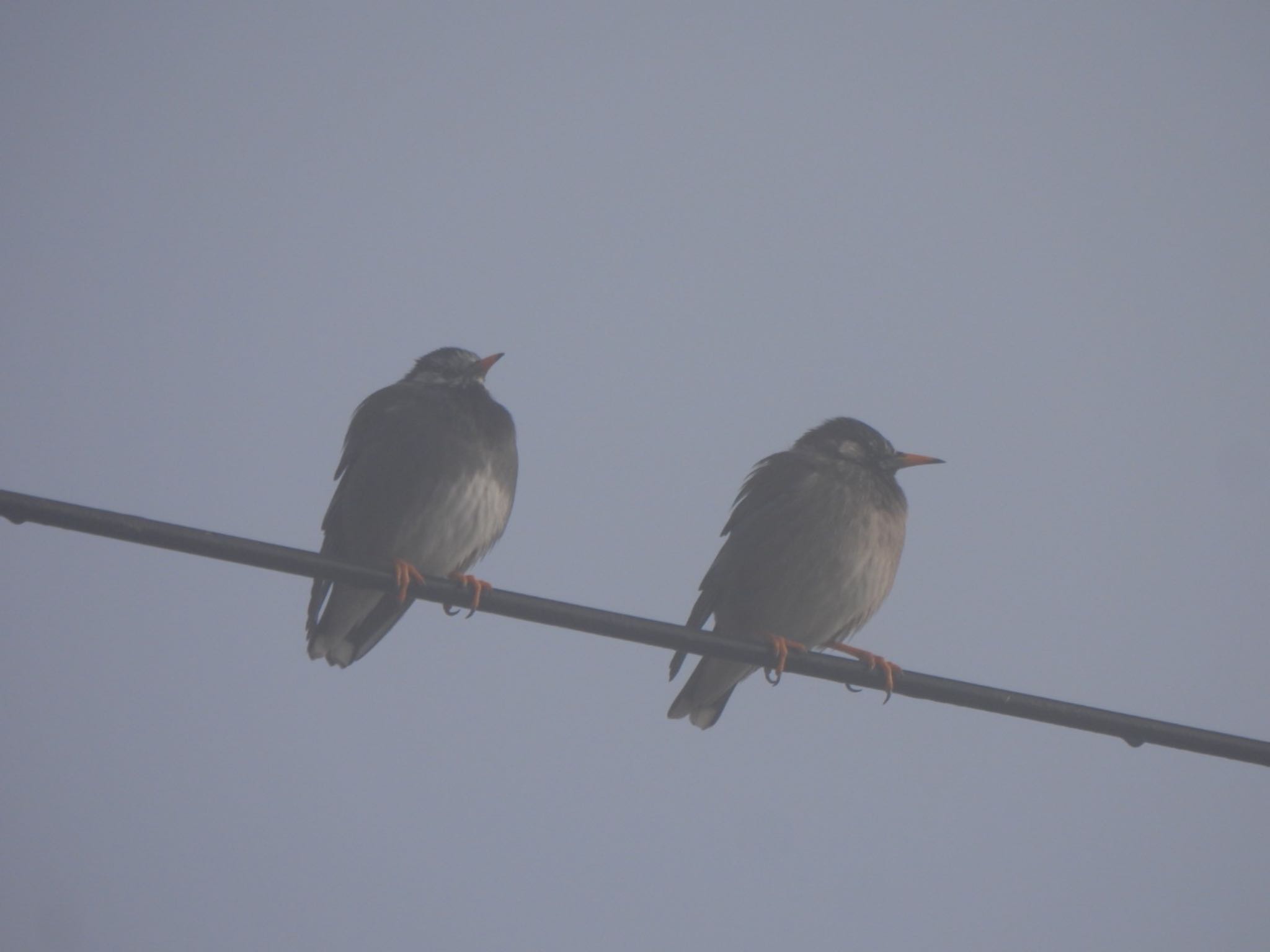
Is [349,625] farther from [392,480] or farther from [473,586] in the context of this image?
[473,586]

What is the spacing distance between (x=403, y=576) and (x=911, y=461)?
3.23m

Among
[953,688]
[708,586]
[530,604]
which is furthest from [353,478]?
[953,688]

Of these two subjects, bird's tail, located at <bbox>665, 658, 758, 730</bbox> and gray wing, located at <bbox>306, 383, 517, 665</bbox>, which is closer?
gray wing, located at <bbox>306, 383, 517, 665</bbox>

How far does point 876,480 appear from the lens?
7.11 m

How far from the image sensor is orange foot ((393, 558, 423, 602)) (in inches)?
179

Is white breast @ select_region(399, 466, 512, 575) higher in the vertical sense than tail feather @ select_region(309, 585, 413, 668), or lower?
higher

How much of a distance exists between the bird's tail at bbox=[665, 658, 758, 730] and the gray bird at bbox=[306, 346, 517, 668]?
1.29 m

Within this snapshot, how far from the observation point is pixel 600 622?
4.12 metres

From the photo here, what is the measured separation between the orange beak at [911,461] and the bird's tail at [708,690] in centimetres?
138

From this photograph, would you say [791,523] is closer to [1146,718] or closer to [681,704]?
[681,704]

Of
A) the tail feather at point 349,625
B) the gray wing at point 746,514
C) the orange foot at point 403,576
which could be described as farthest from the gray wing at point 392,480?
the gray wing at point 746,514

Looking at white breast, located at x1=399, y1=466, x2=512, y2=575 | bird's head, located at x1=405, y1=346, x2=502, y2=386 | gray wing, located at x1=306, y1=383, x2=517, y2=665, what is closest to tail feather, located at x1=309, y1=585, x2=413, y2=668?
gray wing, located at x1=306, y1=383, x2=517, y2=665

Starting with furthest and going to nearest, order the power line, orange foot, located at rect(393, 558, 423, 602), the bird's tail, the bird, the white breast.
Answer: the bird's tail, the bird, the white breast, orange foot, located at rect(393, 558, 423, 602), the power line

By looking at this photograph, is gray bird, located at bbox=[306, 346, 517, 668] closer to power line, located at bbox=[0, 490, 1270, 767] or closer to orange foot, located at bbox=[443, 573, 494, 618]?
orange foot, located at bbox=[443, 573, 494, 618]
